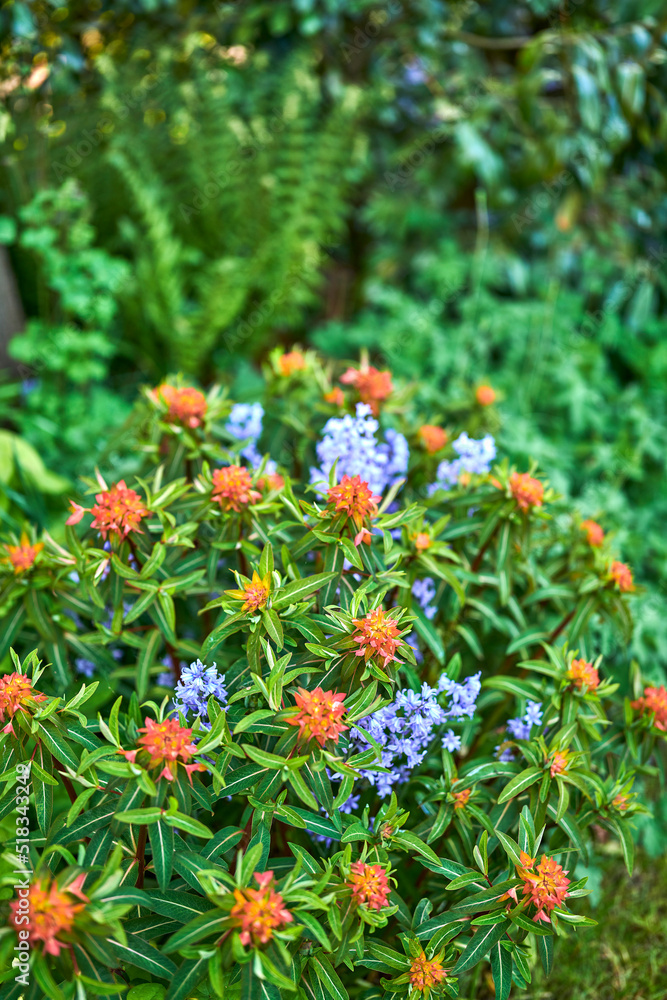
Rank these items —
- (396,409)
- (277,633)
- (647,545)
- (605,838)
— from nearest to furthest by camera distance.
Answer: (277,633), (396,409), (605,838), (647,545)

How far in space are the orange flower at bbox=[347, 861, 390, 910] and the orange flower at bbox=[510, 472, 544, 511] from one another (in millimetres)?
796

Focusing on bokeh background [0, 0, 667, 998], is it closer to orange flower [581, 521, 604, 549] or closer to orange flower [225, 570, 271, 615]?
orange flower [581, 521, 604, 549]

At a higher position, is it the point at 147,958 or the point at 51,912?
the point at 51,912

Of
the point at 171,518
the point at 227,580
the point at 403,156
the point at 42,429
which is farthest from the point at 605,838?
the point at 403,156

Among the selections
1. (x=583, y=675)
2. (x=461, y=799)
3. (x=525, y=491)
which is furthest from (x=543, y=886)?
(x=525, y=491)

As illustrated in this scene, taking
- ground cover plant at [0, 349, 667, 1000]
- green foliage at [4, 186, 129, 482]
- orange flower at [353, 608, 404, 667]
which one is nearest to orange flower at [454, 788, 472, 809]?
ground cover plant at [0, 349, 667, 1000]

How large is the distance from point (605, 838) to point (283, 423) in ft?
5.16

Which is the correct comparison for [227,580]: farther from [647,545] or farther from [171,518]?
[647,545]

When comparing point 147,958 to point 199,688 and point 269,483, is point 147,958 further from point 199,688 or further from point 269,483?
point 269,483

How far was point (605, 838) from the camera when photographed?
6.87ft

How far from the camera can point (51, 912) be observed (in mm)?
864

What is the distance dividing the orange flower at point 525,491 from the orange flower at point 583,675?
0.35m

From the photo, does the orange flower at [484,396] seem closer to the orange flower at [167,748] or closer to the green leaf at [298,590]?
the green leaf at [298,590]

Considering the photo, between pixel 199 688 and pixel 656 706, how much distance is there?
95 cm
